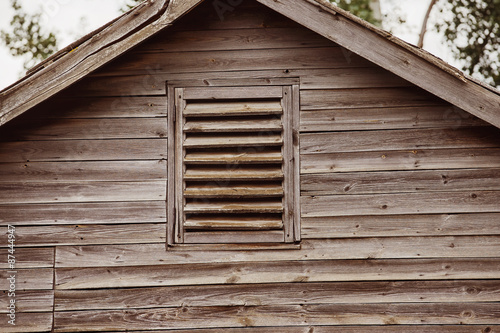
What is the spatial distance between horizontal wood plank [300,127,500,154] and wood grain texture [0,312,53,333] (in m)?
2.74

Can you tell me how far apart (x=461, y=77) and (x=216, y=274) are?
2.63m

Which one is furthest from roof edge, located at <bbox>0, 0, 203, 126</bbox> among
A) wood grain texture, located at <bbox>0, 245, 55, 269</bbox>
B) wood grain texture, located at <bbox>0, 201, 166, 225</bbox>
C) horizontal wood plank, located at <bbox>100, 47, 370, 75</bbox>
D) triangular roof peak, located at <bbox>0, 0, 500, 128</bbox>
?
wood grain texture, located at <bbox>0, 245, 55, 269</bbox>

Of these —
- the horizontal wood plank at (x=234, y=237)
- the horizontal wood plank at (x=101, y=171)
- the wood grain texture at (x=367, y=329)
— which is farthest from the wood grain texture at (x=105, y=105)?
the wood grain texture at (x=367, y=329)

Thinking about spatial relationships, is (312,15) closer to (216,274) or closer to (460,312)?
(216,274)

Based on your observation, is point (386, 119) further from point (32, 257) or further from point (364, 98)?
point (32, 257)

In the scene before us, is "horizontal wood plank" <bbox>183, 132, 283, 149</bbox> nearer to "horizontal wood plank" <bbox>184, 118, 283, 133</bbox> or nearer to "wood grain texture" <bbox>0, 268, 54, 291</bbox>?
"horizontal wood plank" <bbox>184, 118, 283, 133</bbox>

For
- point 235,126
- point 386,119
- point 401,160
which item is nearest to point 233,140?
point 235,126

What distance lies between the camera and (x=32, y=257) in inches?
159

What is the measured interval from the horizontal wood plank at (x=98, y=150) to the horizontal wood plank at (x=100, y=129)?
0.05 metres

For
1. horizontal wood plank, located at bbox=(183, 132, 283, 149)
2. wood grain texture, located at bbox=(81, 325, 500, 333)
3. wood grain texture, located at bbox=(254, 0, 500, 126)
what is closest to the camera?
wood grain texture, located at bbox=(254, 0, 500, 126)

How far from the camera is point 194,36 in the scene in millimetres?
4102

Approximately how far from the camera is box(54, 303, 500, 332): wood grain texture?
3.91 metres

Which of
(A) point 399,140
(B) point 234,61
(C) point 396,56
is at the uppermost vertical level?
(B) point 234,61

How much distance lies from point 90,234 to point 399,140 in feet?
9.51
